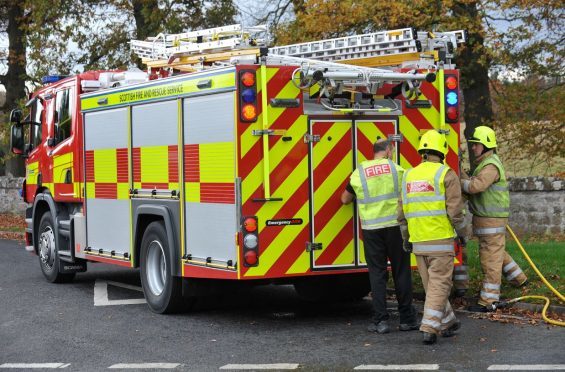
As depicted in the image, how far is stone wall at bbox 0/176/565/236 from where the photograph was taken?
1844cm

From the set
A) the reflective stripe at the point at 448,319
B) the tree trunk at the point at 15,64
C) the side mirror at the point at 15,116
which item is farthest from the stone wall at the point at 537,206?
the tree trunk at the point at 15,64

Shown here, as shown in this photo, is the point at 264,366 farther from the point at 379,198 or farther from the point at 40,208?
the point at 40,208

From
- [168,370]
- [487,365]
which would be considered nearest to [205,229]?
[168,370]

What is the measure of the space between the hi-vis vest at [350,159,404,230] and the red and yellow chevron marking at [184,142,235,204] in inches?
45.6

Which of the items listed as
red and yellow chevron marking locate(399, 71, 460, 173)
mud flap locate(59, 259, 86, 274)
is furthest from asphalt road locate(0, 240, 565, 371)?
red and yellow chevron marking locate(399, 71, 460, 173)

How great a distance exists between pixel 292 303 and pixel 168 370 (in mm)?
3760

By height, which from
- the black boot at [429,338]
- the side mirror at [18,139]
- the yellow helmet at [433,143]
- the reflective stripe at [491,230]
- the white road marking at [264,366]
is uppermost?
the side mirror at [18,139]

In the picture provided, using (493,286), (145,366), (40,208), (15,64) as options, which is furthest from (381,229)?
(15,64)

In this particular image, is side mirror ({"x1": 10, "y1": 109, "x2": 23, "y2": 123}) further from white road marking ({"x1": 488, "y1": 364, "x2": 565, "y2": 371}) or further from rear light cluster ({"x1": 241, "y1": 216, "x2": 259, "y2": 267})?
white road marking ({"x1": 488, "y1": 364, "x2": 565, "y2": 371})

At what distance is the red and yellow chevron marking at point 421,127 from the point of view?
9.73m

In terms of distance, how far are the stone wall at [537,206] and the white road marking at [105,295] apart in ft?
28.0

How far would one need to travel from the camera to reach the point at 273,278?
9.41m

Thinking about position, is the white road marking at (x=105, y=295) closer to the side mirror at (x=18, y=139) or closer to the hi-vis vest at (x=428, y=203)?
the side mirror at (x=18, y=139)

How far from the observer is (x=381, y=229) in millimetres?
8992
